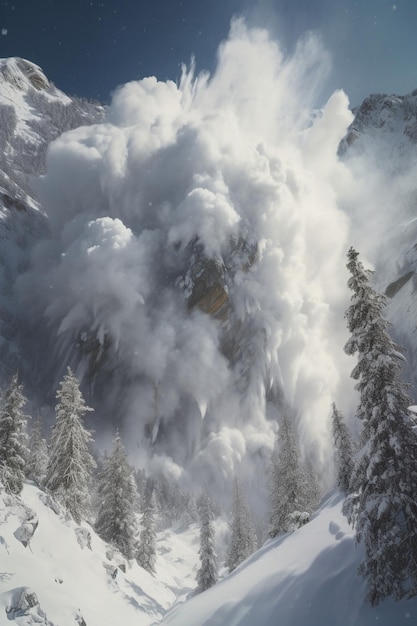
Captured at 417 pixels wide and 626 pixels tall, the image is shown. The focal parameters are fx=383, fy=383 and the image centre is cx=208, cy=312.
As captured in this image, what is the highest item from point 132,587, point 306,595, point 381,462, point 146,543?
point 381,462

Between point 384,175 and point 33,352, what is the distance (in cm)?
18519

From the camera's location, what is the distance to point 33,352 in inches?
6855

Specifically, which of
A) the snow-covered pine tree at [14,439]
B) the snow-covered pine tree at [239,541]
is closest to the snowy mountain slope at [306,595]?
the snow-covered pine tree at [14,439]

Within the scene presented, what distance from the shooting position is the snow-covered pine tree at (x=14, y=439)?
71.2 feet

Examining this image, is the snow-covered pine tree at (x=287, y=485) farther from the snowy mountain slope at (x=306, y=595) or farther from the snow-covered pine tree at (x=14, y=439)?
the snow-covered pine tree at (x=14, y=439)

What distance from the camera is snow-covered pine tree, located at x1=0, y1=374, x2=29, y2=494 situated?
21703mm

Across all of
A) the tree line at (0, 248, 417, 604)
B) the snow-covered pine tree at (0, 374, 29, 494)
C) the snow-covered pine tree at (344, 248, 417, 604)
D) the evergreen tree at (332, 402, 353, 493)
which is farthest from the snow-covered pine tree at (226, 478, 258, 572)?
the snow-covered pine tree at (344, 248, 417, 604)

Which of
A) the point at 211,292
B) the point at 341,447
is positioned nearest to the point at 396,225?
the point at 211,292

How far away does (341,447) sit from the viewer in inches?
1298

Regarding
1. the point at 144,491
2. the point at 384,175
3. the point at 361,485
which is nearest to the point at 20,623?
the point at 361,485

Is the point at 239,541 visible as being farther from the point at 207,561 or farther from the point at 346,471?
the point at 346,471

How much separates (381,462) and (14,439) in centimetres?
2110

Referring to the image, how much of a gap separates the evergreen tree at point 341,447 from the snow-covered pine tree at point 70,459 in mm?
19648

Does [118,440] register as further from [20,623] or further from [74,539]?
[20,623]
